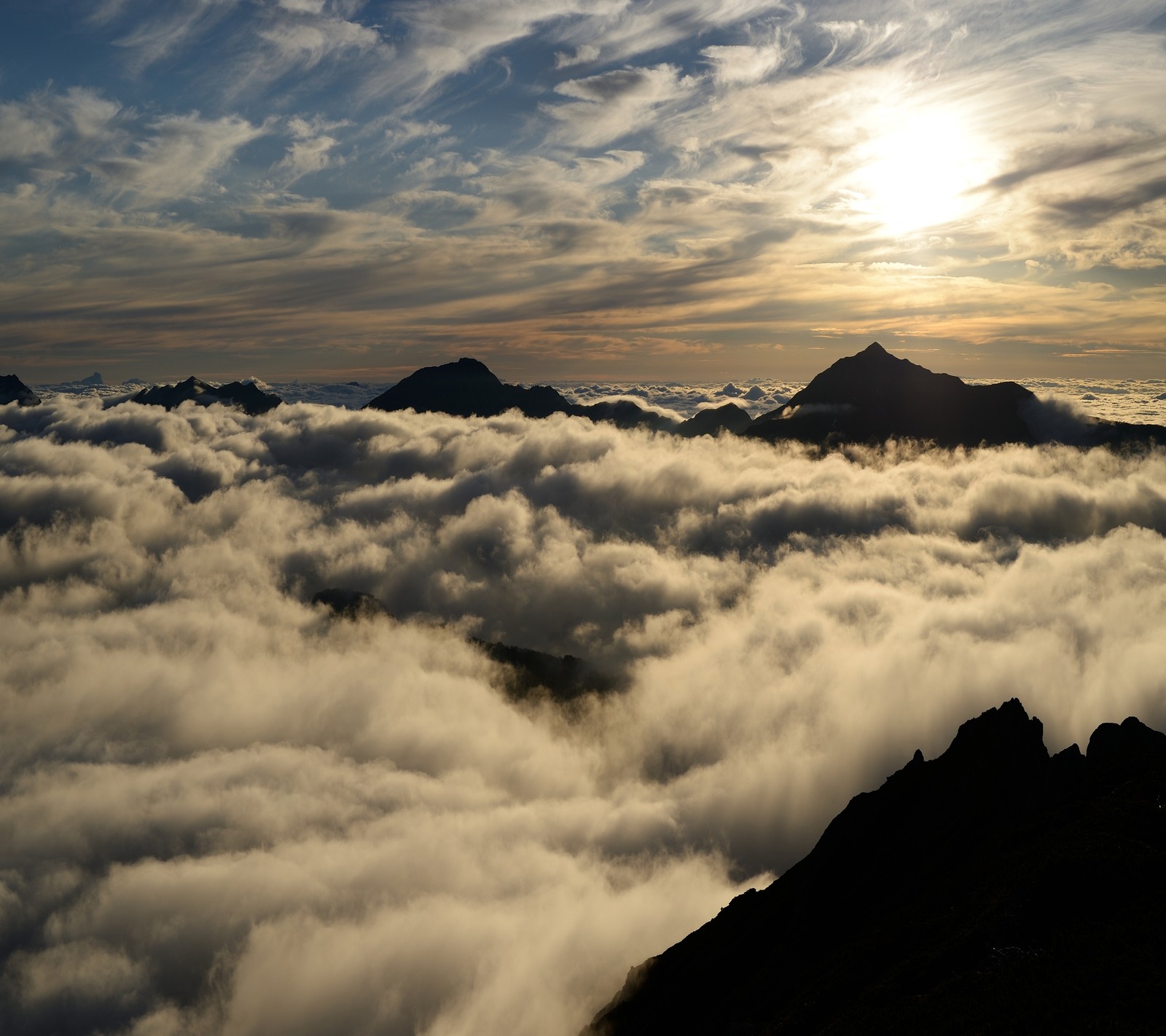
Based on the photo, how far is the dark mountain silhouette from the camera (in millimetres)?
50656

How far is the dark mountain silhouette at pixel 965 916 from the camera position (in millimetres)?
50656

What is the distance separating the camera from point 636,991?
107 meters

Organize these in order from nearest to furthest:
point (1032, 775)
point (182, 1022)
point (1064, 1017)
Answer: point (1064, 1017), point (1032, 775), point (182, 1022)

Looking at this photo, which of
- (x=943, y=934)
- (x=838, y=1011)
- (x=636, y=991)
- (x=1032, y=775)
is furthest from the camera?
(x=636, y=991)

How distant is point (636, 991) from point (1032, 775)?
225ft

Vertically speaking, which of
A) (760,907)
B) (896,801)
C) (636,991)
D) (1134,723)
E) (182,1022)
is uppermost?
(1134,723)

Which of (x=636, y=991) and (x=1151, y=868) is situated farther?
(x=636, y=991)

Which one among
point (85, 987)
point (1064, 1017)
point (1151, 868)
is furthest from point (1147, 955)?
point (85, 987)

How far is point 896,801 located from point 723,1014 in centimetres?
3883

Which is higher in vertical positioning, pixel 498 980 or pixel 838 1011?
pixel 838 1011

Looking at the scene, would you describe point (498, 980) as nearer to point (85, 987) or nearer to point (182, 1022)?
point (182, 1022)

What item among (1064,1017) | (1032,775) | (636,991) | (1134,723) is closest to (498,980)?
(636,991)

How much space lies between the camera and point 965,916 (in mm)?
66500

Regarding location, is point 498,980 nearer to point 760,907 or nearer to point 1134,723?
point 760,907
